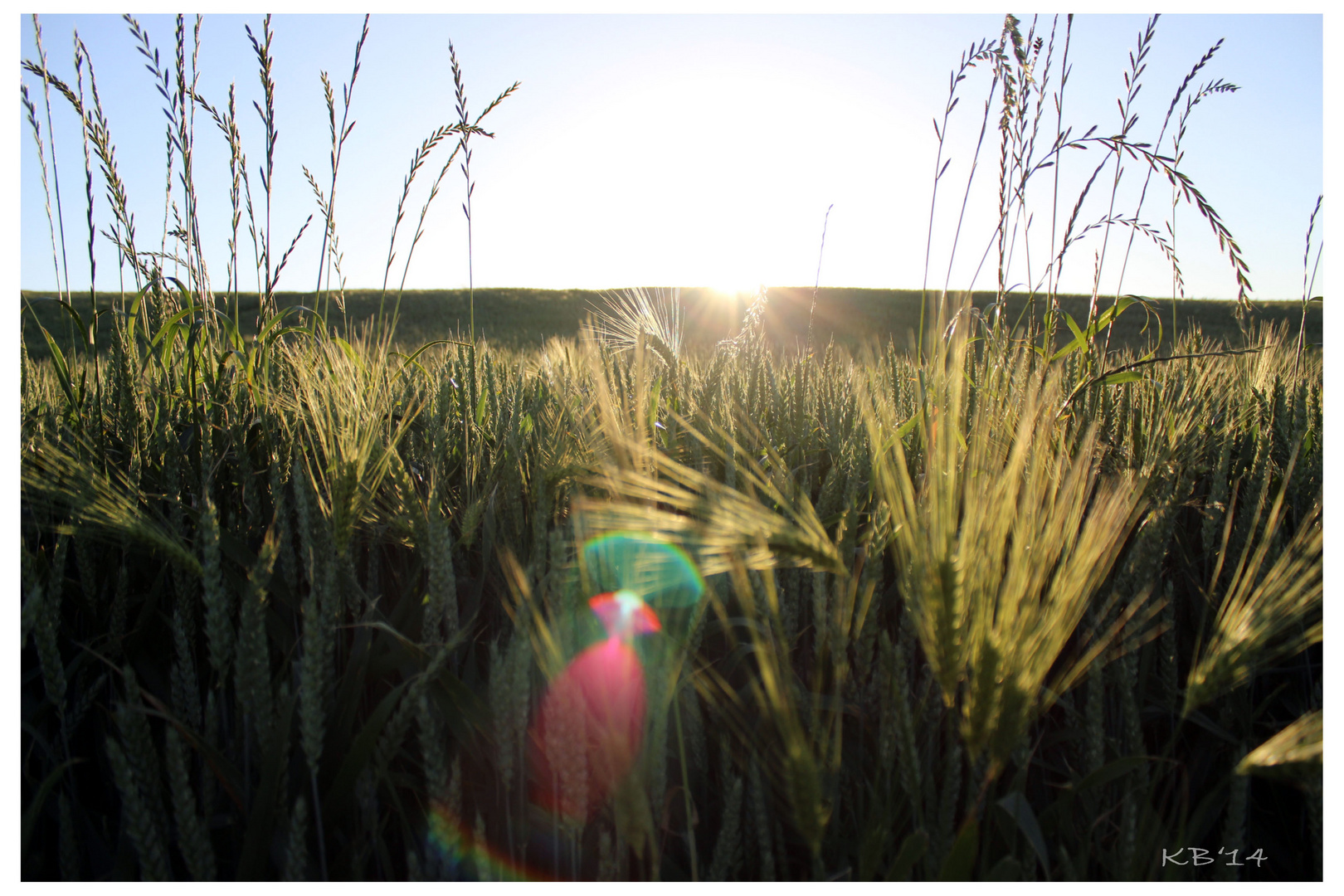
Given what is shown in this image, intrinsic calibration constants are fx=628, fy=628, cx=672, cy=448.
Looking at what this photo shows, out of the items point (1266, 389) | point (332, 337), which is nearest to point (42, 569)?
point (332, 337)

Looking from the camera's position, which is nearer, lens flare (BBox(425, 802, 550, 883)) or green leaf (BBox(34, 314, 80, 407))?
lens flare (BBox(425, 802, 550, 883))

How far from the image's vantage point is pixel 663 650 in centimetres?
76

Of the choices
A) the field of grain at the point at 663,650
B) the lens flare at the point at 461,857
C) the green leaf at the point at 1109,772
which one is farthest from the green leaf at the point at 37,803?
the green leaf at the point at 1109,772

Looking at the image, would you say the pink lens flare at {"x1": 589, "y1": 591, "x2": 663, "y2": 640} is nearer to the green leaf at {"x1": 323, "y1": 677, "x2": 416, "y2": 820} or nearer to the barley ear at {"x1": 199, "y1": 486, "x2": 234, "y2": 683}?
the green leaf at {"x1": 323, "y1": 677, "x2": 416, "y2": 820}

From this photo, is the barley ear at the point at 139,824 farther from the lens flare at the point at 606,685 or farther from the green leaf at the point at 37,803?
the lens flare at the point at 606,685

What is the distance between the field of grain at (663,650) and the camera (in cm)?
62

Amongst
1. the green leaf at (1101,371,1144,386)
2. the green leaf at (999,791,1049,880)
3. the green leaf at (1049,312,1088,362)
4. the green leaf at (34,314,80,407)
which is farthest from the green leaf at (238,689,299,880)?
the green leaf at (1049,312,1088,362)

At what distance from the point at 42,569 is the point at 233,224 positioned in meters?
0.98

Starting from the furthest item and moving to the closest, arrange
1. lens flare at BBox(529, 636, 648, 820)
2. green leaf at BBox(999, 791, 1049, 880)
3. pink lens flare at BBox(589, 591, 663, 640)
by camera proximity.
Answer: pink lens flare at BBox(589, 591, 663, 640), green leaf at BBox(999, 791, 1049, 880), lens flare at BBox(529, 636, 648, 820)

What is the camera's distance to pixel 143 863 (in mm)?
586

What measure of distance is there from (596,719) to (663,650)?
0.36 feet

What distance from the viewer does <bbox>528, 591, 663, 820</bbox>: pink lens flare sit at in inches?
22.0

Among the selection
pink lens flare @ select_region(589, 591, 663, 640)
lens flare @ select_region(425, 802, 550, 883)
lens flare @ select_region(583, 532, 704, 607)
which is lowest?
lens flare @ select_region(425, 802, 550, 883)
